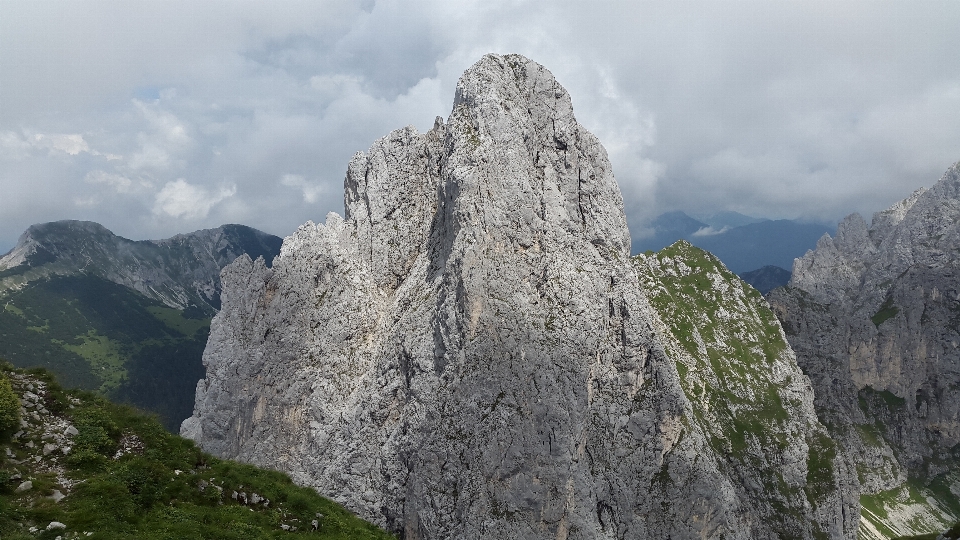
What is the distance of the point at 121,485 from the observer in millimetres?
24766

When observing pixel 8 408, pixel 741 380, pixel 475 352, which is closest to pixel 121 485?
pixel 8 408

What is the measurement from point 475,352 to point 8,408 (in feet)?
157

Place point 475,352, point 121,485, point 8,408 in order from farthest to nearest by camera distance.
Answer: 1. point 475,352
2. point 8,408
3. point 121,485

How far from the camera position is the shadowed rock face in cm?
6569

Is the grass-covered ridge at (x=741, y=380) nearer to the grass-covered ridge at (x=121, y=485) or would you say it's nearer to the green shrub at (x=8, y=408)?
the grass-covered ridge at (x=121, y=485)

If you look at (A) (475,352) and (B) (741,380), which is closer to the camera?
(A) (475,352)

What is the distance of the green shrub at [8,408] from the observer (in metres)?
24.6

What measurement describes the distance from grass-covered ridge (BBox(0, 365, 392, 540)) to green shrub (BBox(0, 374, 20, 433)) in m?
0.14

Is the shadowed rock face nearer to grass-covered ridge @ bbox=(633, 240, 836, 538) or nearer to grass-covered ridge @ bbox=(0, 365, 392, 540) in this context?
grass-covered ridge @ bbox=(633, 240, 836, 538)

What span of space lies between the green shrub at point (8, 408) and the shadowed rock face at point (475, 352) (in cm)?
4505

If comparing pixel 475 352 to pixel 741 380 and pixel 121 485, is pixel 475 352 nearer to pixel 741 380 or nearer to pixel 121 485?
pixel 121 485

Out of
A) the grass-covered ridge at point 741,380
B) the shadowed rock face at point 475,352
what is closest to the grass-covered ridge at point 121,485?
the shadowed rock face at point 475,352

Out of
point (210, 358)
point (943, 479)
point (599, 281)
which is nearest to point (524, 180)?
point (599, 281)

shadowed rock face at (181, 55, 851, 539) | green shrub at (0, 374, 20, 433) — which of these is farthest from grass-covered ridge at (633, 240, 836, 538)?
green shrub at (0, 374, 20, 433)
